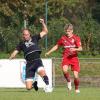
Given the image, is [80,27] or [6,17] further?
[6,17]

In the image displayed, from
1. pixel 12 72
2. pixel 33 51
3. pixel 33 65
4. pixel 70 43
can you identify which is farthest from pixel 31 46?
pixel 12 72

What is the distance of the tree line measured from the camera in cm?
3509

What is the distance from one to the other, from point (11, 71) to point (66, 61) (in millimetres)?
5970

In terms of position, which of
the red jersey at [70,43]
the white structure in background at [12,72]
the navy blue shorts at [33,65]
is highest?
the red jersey at [70,43]

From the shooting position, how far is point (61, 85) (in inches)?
1103

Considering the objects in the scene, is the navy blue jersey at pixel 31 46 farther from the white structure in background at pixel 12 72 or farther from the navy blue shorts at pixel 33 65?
the white structure in background at pixel 12 72

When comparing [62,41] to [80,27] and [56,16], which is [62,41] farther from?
[56,16]

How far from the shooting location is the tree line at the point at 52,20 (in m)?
35.1

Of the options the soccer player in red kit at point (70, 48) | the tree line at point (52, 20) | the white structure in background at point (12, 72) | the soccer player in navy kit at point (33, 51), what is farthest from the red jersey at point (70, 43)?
the tree line at point (52, 20)

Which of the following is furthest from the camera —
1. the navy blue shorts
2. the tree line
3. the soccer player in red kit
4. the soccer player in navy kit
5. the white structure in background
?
the tree line

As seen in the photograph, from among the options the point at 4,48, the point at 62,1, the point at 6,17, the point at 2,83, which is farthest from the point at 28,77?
the point at 62,1

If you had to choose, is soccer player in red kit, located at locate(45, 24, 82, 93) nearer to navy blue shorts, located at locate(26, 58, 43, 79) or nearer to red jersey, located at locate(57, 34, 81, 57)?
red jersey, located at locate(57, 34, 81, 57)

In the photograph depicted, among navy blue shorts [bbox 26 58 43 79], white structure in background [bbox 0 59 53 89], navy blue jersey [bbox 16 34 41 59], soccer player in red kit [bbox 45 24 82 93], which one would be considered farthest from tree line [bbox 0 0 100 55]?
navy blue jersey [bbox 16 34 41 59]

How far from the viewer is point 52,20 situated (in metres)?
40.8
